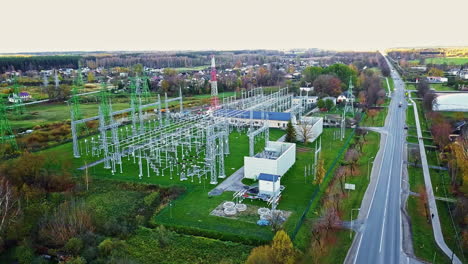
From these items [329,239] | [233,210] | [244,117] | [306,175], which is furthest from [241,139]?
[329,239]

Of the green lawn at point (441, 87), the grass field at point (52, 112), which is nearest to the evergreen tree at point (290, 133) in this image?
the grass field at point (52, 112)

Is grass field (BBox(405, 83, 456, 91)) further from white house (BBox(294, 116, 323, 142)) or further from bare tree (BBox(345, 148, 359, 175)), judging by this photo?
bare tree (BBox(345, 148, 359, 175))

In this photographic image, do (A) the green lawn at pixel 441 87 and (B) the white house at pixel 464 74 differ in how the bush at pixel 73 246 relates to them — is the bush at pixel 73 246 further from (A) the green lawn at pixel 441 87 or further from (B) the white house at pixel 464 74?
(B) the white house at pixel 464 74

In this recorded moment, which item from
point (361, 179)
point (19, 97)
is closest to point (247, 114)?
point (361, 179)

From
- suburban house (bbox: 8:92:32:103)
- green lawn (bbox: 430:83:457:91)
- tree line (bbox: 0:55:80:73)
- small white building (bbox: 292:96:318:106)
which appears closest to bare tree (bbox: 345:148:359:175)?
small white building (bbox: 292:96:318:106)

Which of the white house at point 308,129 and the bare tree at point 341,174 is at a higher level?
the white house at point 308,129

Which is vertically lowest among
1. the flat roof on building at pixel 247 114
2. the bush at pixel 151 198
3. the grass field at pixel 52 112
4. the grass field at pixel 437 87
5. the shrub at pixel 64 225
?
the bush at pixel 151 198
